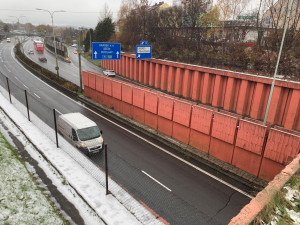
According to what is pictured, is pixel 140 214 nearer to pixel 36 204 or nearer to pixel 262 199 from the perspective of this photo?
pixel 36 204

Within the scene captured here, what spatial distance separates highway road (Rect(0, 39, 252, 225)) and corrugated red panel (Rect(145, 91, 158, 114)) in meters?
2.29

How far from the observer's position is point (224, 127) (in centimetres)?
1241

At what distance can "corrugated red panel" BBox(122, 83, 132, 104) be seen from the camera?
1896 centimetres

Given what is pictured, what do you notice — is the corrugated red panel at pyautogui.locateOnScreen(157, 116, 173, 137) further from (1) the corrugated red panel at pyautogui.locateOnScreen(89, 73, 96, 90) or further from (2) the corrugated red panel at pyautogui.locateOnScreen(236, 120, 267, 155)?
(1) the corrugated red panel at pyautogui.locateOnScreen(89, 73, 96, 90)

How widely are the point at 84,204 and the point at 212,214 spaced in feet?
18.2

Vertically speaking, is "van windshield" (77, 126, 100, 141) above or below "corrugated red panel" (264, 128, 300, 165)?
below

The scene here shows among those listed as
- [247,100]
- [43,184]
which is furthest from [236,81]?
[43,184]

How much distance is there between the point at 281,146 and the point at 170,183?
581cm

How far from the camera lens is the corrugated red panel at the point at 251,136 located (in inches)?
437

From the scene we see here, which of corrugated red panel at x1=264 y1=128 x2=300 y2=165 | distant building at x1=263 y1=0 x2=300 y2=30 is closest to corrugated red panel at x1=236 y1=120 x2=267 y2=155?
corrugated red panel at x1=264 y1=128 x2=300 y2=165

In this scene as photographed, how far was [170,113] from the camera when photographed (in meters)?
15.5

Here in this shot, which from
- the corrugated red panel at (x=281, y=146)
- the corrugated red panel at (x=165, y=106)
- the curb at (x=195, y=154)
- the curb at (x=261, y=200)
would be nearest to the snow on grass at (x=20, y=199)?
the curb at (x=261, y=200)

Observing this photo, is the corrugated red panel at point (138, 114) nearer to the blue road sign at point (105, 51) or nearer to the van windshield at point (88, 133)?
the van windshield at point (88, 133)

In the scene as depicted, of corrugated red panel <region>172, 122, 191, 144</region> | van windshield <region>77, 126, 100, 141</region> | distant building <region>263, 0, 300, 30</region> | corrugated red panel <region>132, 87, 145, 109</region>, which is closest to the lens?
van windshield <region>77, 126, 100, 141</region>
